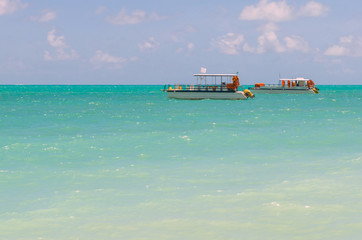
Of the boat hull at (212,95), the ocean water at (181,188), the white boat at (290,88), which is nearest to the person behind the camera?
the ocean water at (181,188)

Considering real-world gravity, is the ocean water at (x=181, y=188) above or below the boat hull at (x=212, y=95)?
below

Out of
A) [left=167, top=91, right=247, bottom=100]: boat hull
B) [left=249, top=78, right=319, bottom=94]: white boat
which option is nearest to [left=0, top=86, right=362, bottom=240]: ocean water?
[left=167, top=91, right=247, bottom=100]: boat hull

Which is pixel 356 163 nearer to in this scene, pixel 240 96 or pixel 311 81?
pixel 240 96

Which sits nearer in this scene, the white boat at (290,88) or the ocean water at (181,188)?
the ocean water at (181,188)

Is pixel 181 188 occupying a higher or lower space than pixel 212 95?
lower

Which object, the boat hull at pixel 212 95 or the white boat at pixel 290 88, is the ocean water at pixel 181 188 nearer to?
the boat hull at pixel 212 95

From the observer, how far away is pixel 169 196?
482 inches

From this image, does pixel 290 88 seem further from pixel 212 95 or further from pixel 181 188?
pixel 181 188

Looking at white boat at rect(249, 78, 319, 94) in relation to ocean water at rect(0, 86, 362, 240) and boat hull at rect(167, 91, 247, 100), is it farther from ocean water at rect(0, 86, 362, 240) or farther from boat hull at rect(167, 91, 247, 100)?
ocean water at rect(0, 86, 362, 240)

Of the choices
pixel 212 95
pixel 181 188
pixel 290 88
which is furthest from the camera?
pixel 290 88

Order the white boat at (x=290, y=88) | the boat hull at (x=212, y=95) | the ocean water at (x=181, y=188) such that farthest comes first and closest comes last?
1. the white boat at (x=290, y=88)
2. the boat hull at (x=212, y=95)
3. the ocean water at (x=181, y=188)

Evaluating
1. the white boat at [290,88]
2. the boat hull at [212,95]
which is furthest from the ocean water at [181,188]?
the white boat at [290,88]

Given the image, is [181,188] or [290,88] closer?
[181,188]

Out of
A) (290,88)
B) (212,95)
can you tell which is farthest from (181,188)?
(290,88)
